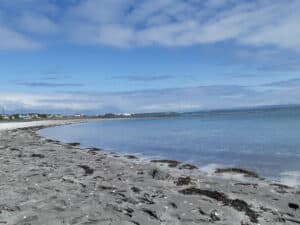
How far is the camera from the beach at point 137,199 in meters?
7.71

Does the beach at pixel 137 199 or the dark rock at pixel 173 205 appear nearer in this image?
the beach at pixel 137 199

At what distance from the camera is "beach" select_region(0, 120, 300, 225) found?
7711 mm

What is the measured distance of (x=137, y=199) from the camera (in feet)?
30.6

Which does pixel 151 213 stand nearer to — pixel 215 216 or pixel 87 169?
pixel 215 216

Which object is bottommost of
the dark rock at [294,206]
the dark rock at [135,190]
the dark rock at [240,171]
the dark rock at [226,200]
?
the dark rock at [240,171]

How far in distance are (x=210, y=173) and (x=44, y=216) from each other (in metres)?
8.95

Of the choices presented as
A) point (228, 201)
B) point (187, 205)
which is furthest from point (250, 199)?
point (187, 205)

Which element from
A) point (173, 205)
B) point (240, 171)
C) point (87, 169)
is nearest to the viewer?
point (173, 205)

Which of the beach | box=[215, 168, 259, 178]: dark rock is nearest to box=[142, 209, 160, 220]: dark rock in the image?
the beach

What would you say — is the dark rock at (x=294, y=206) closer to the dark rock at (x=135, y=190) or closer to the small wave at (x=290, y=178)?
the small wave at (x=290, y=178)

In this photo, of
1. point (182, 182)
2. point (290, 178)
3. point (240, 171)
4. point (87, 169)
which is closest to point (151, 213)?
point (182, 182)

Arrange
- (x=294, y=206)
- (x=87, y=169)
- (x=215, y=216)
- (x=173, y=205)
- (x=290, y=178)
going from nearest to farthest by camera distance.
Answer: (x=215, y=216), (x=173, y=205), (x=294, y=206), (x=290, y=178), (x=87, y=169)

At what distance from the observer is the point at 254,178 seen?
13.7 metres

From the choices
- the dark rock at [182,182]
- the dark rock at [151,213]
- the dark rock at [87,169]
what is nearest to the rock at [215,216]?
the dark rock at [151,213]
